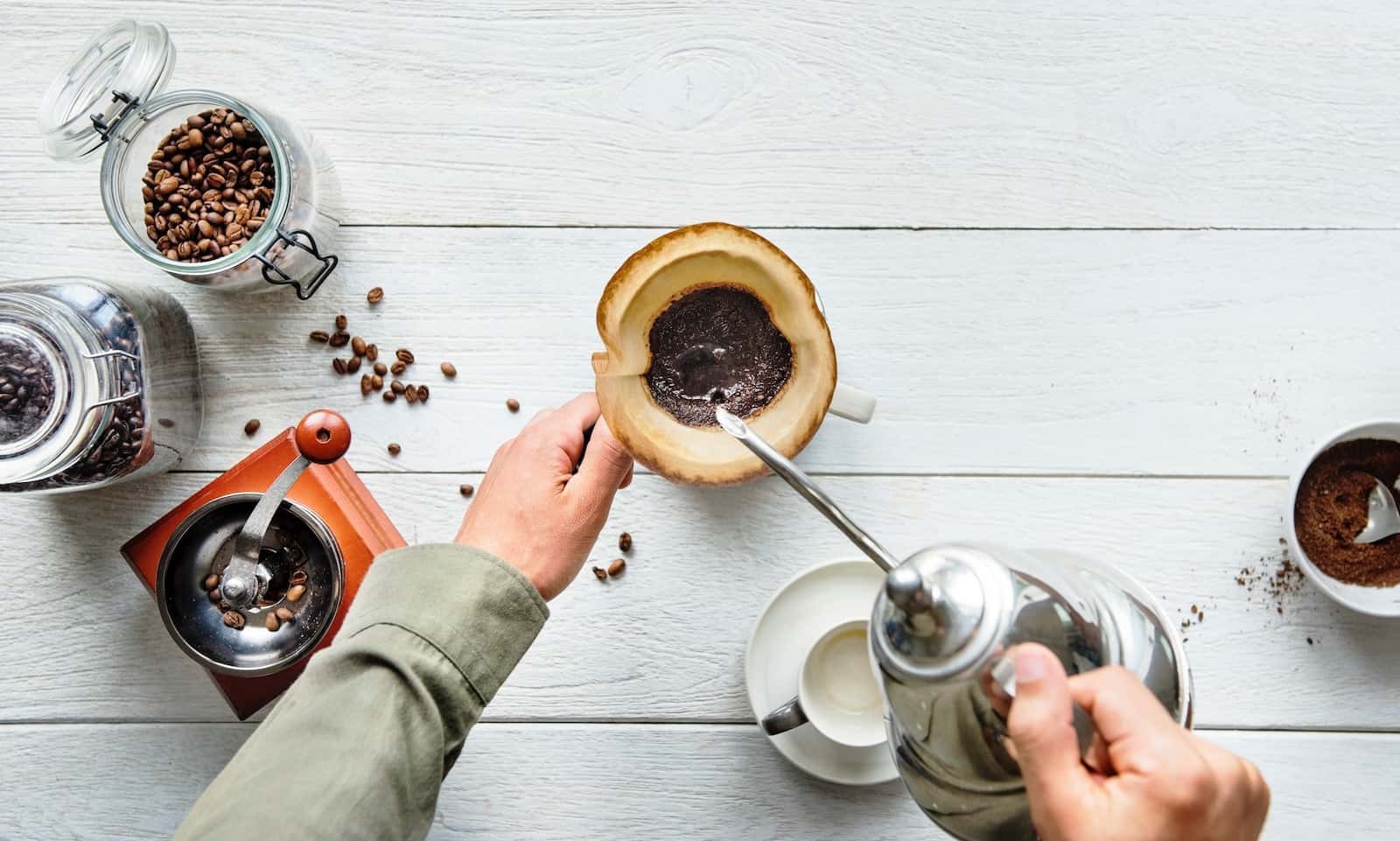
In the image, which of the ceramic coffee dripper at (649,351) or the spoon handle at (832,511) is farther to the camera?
the ceramic coffee dripper at (649,351)

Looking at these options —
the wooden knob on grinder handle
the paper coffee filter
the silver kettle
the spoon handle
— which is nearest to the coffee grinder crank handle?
the wooden knob on grinder handle

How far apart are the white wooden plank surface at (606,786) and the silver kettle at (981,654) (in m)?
0.38

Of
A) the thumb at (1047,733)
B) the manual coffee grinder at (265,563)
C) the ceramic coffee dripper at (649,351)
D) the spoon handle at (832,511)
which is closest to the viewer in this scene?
the thumb at (1047,733)

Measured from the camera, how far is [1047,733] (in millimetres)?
492

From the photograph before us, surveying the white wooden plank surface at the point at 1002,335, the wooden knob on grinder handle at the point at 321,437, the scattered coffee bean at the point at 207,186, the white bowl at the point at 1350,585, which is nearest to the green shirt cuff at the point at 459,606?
the wooden knob on grinder handle at the point at 321,437

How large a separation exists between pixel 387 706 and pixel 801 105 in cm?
64

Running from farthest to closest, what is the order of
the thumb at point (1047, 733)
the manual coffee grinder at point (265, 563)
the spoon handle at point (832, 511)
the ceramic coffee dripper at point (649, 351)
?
the manual coffee grinder at point (265, 563), the ceramic coffee dripper at point (649, 351), the spoon handle at point (832, 511), the thumb at point (1047, 733)

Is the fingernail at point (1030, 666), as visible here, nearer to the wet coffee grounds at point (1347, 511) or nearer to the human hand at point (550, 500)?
the human hand at point (550, 500)

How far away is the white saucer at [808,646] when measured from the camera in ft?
3.01

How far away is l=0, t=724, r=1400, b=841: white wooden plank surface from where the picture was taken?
96 cm

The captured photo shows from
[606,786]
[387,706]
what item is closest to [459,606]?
[387,706]

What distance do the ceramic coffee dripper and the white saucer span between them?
0.60 feet

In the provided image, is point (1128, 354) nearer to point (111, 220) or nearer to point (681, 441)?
point (681, 441)

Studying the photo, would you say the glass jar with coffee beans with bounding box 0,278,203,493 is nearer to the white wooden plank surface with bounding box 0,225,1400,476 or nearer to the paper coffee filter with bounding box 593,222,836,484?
the white wooden plank surface with bounding box 0,225,1400,476
